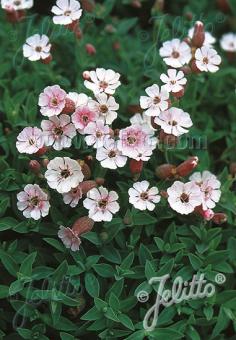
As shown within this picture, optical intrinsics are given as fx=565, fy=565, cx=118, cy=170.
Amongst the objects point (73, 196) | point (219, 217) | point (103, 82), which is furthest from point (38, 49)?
point (219, 217)

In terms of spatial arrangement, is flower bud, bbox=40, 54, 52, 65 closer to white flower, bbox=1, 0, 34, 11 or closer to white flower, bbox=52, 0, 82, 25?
white flower, bbox=52, 0, 82, 25

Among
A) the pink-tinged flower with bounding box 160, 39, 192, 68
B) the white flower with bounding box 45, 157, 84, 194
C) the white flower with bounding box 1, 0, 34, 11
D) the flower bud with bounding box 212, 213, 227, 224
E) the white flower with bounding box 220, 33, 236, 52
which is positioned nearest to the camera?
the white flower with bounding box 45, 157, 84, 194

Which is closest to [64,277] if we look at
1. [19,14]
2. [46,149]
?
[46,149]

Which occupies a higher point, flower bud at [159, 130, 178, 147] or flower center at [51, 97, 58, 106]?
flower center at [51, 97, 58, 106]

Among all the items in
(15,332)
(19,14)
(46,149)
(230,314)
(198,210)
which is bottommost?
(15,332)

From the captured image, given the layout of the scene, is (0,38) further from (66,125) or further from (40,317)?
(40,317)

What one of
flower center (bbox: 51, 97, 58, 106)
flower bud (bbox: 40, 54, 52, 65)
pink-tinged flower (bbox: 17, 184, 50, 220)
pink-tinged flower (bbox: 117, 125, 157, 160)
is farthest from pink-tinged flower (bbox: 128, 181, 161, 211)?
flower bud (bbox: 40, 54, 52, 65)
